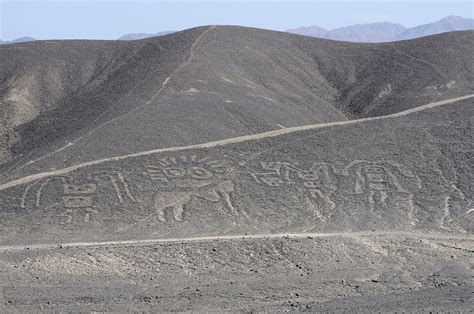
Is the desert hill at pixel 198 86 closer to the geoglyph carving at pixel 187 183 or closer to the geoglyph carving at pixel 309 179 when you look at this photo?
the geoglyph carving at pixel 187 183

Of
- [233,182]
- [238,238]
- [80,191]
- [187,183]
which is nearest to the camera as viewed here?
[238,238]

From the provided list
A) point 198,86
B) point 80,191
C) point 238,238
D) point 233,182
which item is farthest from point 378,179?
point 198,86

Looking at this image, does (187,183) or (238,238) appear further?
(187,183)

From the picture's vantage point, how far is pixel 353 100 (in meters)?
48.9

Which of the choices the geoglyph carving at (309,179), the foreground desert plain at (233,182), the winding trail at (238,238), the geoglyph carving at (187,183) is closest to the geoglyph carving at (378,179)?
the foreground desert plain at (233,182)

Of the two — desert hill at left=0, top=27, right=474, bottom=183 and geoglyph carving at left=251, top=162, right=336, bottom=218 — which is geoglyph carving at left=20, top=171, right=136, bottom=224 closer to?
desert hill at left=0, top=27, right=474, bottom=183

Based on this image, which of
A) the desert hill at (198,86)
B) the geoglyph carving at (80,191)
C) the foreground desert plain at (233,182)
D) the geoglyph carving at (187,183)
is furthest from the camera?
the desert hill at (198,86)

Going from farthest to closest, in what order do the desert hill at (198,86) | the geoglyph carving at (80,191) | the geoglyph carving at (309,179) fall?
the desert hill at (198,86) < the geoglyph carving at (309,179) < the geoglyph carving at (80,191)

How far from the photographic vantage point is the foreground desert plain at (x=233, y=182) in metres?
17.9

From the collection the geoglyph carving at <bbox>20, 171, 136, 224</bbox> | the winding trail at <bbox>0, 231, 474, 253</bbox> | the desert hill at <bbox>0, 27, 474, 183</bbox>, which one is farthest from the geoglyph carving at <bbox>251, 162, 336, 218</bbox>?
the desert hill at <bbox>0, 27, 474, 183</bbox>

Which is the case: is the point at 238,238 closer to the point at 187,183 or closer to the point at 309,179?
→ the point at 187,183

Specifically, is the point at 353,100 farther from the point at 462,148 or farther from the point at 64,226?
the point at 64,226

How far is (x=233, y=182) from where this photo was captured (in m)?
28.1

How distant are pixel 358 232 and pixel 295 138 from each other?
9.14 metres
